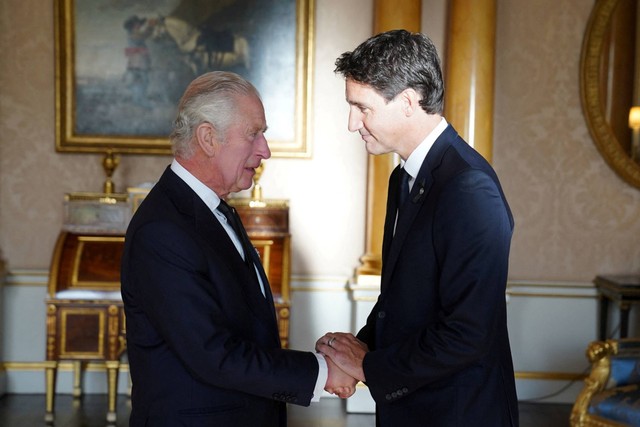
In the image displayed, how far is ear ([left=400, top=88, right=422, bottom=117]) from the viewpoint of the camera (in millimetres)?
2244

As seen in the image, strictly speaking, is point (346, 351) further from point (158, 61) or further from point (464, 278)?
point (158, 61)

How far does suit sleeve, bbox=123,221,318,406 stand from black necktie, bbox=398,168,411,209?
0.52 metres

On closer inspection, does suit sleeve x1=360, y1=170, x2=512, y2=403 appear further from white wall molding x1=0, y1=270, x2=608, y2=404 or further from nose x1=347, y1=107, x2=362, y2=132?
white wall molding x1=0, y1=270, x2=608, y2=404

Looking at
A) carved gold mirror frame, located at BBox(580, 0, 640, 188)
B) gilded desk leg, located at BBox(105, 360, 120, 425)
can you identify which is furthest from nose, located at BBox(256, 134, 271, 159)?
carved gold mirror frame, located at BBox(580, 0, 640, 188)

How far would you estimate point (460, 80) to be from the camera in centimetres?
568

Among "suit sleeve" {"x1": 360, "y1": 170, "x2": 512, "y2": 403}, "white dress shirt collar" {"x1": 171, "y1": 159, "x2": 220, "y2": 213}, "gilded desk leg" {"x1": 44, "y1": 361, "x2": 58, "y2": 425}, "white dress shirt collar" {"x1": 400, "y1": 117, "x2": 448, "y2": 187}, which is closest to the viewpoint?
"suit sleeve" {"x1": 360, "y1": 170, "x2": 512, "y2": 403}

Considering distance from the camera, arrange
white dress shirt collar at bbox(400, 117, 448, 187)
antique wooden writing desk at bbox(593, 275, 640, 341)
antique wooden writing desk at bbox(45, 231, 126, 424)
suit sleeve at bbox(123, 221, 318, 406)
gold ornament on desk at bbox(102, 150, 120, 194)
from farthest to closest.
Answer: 1. gold ornament on desk at bbox(102, 150, 120, 194)
2. antique wooden writing desk at bbox(593, 275, 640, 341)
3. antique wooden writing desk at bbox(45, 231, 126, 424)
4. white dress shirt collar at bbox(400, 117, 448, 187)
5. suit sleeve at bbox(123, 221, 318, 406)

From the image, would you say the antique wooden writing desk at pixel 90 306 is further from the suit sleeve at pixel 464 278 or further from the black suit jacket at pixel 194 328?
the suit sleeve at pixel 464 278

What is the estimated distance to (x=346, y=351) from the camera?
254 centimetres


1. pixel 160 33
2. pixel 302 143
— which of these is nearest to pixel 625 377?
pixel 302 143

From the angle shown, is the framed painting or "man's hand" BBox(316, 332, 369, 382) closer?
"man's hand" BBox(316, 332, 369, 382)

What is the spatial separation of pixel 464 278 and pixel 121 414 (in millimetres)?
3929

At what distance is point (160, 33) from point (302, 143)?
1224 millimetres

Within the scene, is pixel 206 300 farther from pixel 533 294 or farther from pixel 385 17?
pixel 533 294
